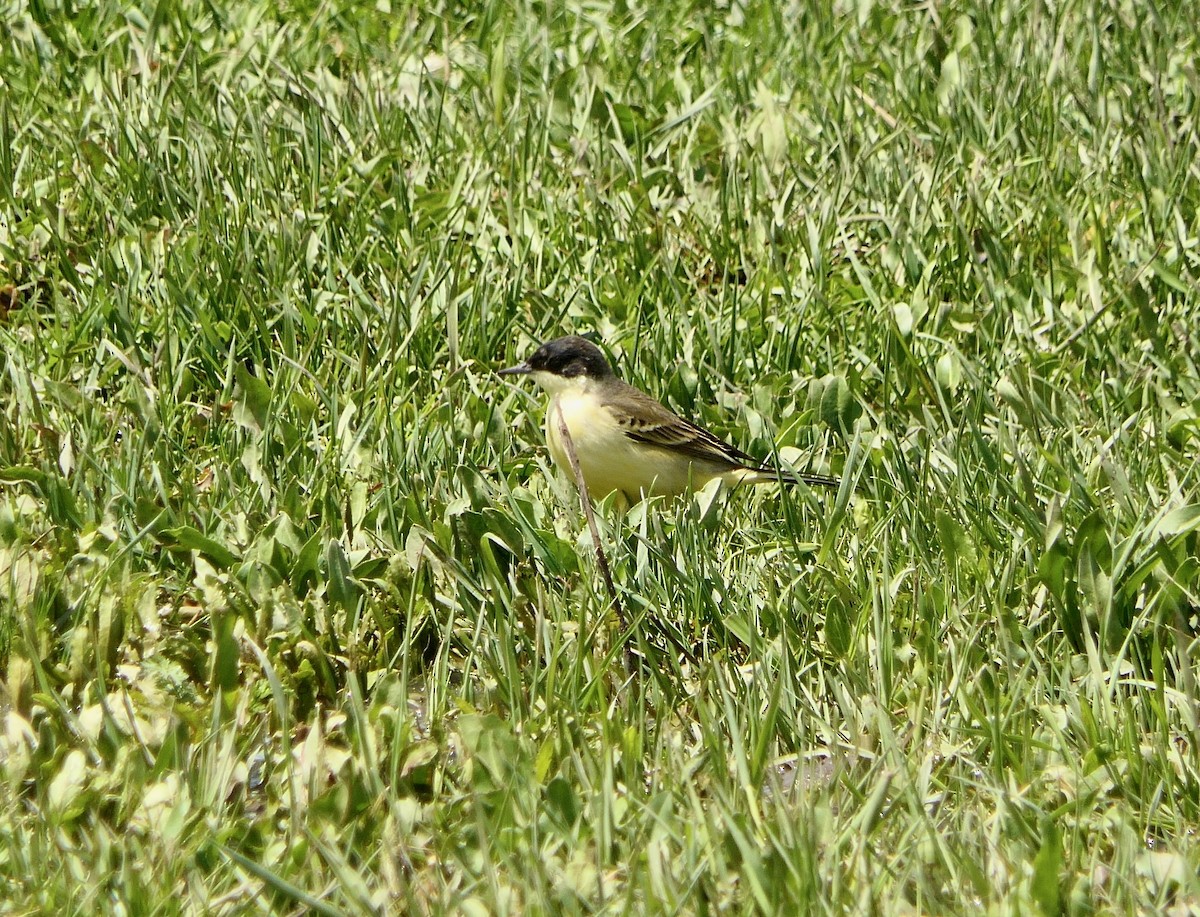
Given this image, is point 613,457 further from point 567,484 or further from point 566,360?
point 567,484

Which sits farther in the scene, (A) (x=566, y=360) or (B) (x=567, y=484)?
(A) (x=566, y=360)

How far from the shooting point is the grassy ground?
350 centimetres

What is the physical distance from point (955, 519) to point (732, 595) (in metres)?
0.74

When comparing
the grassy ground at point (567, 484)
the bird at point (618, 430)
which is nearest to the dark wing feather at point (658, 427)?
the bird at point (618, 430)

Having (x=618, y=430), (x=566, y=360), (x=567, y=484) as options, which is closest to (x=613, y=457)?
(x=618, y=430)

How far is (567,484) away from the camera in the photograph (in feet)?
18.2

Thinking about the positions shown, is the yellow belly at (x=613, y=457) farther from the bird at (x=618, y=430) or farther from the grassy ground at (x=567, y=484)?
the grassy ground at (x=567, y=484)

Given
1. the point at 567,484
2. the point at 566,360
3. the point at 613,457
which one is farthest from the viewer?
the point at 613,457

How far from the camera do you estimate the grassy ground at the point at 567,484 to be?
138 inches

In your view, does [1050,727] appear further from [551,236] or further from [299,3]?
[299,3]

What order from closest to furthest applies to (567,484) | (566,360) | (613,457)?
(567,484)
(566,360)
(613,457)

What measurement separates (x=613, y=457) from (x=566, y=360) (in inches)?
16.2

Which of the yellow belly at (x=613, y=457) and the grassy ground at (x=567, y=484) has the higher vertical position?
the grassy ground at (x=567, y=484)

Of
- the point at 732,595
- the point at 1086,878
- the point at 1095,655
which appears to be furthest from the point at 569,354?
the point at 1086,878
